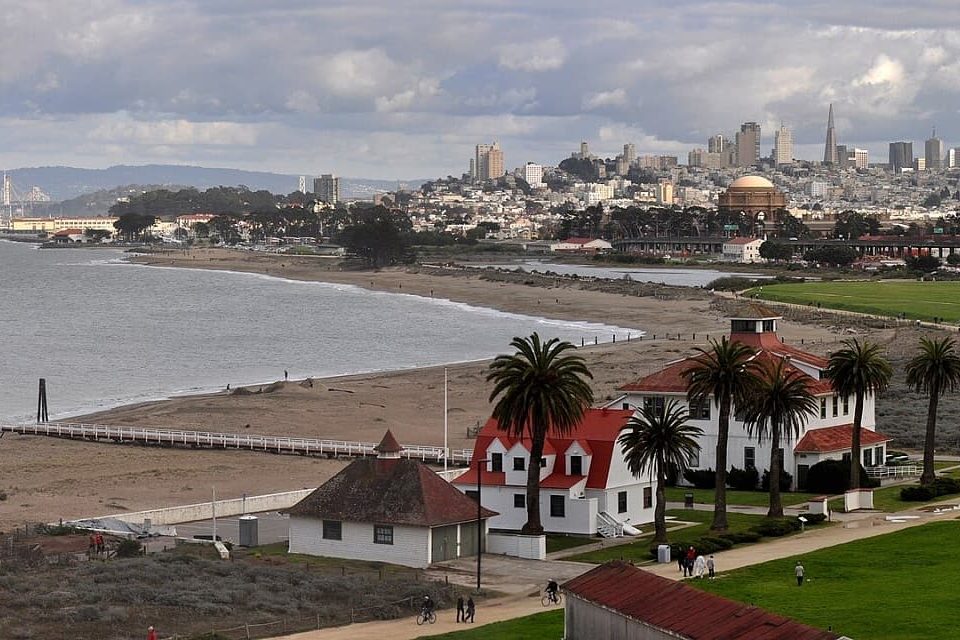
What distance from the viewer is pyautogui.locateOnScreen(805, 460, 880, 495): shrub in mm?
57938

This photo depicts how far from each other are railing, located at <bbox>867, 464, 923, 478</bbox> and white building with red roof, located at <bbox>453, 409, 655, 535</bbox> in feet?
35.1

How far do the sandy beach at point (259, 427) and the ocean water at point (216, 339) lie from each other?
22.4 ft

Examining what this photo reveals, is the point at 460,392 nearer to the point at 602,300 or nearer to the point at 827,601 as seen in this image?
the point at 827,601

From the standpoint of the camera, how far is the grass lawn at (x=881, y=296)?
441 feet

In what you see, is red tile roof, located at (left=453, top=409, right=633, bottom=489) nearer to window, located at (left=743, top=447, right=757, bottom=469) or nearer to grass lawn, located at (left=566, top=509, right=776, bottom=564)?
grass lawn, located at (left=566, top=509, right=776, bottom=564)

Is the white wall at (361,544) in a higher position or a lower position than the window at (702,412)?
lower

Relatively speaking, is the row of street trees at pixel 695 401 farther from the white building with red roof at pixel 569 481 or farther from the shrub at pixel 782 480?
the shrub at pixel 782 480

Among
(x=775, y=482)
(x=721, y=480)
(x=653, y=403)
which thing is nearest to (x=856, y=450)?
(x=775, y=482)

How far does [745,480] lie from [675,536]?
10032 mm

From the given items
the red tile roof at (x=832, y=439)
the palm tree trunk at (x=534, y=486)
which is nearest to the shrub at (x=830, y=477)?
the red tile roof at (x=832, y=439)

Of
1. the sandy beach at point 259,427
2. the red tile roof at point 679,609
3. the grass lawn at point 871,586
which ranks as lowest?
the sandy beach at point 259,427

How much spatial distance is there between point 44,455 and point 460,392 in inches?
994

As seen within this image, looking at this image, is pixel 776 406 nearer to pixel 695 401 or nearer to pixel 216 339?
pixel 695 401

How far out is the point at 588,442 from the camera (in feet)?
173
